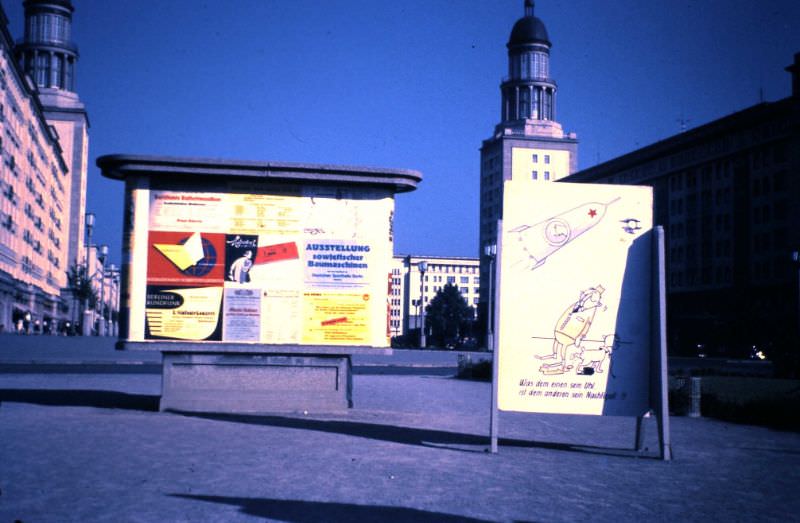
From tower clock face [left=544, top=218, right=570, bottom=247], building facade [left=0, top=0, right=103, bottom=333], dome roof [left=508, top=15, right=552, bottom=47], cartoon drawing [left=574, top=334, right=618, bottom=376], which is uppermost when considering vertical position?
dome roof [left=508, top=15, right=552, bottom=47]

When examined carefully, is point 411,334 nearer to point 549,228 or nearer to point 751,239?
point 751,239

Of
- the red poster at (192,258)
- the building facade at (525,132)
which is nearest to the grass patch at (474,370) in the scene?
the red poster at (192,258)

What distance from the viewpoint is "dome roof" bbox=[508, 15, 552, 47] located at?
5610 inches

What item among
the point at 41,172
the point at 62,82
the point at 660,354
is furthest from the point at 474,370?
the point at 62,82

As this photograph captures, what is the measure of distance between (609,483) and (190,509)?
3673 mm

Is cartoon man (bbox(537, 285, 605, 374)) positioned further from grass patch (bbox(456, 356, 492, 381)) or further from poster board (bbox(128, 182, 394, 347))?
grass patch (bbox(456, 356, 492, 381))

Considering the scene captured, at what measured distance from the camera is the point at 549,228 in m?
10.9

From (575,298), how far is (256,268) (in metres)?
4.86

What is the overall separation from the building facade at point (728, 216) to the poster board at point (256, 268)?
5281 centimetres

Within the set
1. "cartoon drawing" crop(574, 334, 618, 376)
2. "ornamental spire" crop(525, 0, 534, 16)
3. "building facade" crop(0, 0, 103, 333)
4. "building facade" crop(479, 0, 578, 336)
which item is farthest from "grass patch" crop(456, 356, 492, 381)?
"ornamental spire" crop(525, 0, 534, 16)

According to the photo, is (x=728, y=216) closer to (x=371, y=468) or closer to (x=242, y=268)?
(x=242, y=268)

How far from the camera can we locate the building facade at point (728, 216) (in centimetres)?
7369

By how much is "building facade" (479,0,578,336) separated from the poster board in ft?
400

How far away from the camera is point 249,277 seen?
13.7 meters
